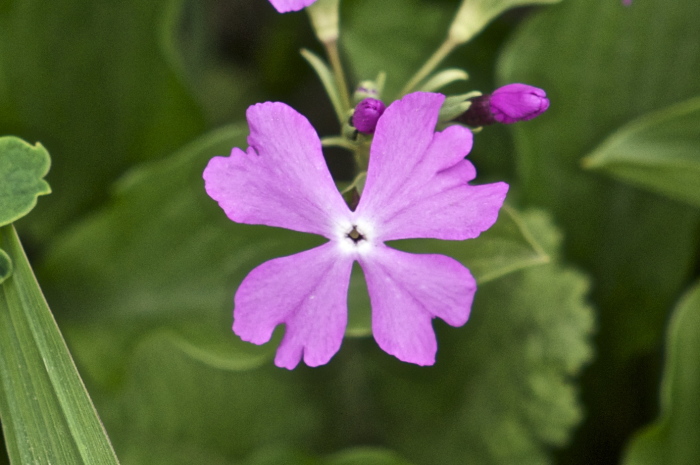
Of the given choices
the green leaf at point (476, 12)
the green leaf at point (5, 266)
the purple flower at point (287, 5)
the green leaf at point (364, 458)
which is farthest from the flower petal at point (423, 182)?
the green leaf at point (364, 458)

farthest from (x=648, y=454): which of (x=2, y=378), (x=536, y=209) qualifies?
(x=2, y=378)

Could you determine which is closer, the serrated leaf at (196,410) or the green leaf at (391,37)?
the serrated leaf at (196,410)

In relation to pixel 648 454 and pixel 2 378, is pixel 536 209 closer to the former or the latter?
pixel 648 454

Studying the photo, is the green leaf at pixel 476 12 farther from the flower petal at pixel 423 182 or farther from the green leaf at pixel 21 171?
the green leaf at pixel 21 171

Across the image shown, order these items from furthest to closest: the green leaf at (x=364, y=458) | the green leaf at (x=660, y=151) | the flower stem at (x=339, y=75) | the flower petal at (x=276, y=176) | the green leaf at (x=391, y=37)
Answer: the green leaf at (x=391, y=37) → the green leaf at (x=364, y=458) → the green leaf at (x=660, y=151) → the flower stem at (x=339, y=75) → the flower petal at (x=276, y=176)

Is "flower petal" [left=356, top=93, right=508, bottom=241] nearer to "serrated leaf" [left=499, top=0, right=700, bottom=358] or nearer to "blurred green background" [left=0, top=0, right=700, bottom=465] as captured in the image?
"blurred green background" [left=0, top=0, right=700, bottom=465]

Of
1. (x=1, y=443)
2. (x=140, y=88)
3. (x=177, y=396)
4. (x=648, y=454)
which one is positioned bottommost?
(x=648, y=454)
